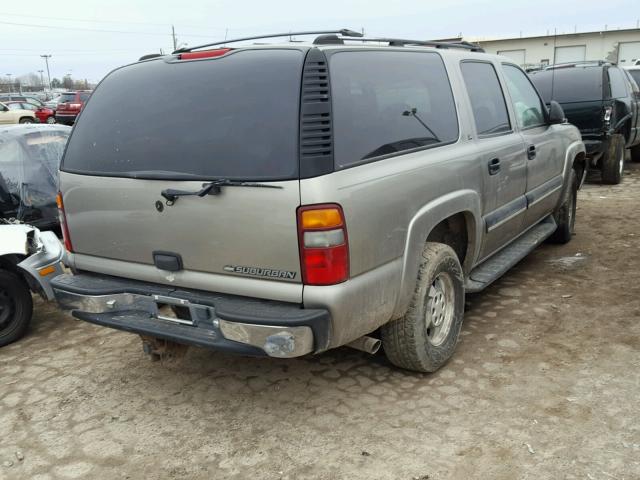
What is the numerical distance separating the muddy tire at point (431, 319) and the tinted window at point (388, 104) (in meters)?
0.69

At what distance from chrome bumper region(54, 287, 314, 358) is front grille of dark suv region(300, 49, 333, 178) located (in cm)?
71

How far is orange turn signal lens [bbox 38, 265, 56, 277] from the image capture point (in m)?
4.17

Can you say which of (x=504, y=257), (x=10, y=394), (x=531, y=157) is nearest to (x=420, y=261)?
(x=504, y=257)

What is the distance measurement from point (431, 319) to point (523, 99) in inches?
93.1

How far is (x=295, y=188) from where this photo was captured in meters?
2.48

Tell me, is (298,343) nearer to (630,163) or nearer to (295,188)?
(295,188)

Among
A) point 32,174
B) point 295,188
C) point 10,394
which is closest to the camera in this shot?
point 295,188

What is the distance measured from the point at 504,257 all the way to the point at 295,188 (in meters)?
2.54

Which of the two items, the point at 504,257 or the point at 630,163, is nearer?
the point at 504,257

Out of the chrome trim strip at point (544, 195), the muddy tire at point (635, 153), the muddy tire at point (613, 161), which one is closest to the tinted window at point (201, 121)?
the chrome trim strip at point (544, 195)

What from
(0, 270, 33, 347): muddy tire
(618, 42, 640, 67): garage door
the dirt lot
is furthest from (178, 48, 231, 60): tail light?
(618, 42, 640, 67): garage door

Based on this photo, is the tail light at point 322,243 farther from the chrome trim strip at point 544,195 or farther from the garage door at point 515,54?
the garage door at point 515,54

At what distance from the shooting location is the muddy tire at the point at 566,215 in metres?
5.77

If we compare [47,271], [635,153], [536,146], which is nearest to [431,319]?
[536,146]
